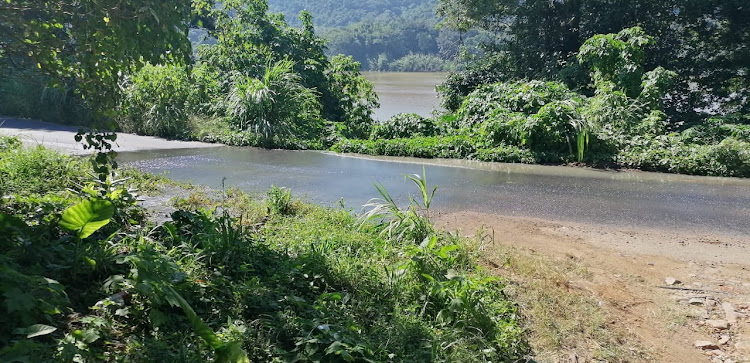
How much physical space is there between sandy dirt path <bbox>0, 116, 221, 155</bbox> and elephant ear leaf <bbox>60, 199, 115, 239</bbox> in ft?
25.2

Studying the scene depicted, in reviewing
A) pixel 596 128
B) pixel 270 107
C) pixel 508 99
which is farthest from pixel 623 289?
pixel 270 107

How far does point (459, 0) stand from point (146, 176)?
13609 millimetres

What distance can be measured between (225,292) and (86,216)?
3.46ft

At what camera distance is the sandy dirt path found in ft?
38.4

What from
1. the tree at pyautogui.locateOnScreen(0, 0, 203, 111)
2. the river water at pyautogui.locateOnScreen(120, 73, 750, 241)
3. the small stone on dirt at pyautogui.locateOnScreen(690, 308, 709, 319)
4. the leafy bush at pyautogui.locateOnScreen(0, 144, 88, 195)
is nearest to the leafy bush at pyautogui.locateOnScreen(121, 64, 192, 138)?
the river water at pyautogui.locateOnScreen(120, 73, 750, 241)

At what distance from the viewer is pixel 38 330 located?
274 cm

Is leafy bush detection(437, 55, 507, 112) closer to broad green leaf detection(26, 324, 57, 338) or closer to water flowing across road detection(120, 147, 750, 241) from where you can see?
water flowing across road detection(120, 147, 750, 241)

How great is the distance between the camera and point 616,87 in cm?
1347

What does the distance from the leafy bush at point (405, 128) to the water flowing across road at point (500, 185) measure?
1633mm

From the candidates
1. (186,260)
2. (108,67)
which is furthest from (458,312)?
(108,67)

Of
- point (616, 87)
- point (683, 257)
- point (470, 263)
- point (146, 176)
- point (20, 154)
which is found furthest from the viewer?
point (616, 87)

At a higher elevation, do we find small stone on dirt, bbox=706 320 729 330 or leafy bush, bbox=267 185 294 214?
leafy bush, bbox=267 185 294 214

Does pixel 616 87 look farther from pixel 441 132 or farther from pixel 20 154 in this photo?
pixel 20 154

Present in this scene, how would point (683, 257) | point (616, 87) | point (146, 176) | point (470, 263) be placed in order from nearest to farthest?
point (470, 263) → point (683, 257) → point (146, 176) → point (616, 87)
